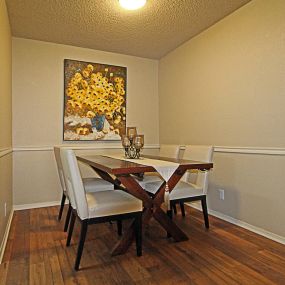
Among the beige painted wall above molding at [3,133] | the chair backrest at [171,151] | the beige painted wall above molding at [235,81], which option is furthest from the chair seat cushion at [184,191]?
the beige painted wall above molding at [3,133]

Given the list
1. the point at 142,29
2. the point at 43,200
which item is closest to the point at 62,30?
the point at 142,29

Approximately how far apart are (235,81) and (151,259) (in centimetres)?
213

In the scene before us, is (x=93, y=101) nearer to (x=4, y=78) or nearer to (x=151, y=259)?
(x=4, y=78)

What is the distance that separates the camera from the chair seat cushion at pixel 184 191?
2496 millimetres

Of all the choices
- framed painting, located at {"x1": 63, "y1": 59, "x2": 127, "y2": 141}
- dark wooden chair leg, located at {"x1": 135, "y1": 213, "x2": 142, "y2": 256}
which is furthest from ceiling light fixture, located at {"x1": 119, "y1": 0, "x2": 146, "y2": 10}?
dark wooden chair leg, located at {"x1": 135, "y1": 213, "x2": 142, "y2": 256}

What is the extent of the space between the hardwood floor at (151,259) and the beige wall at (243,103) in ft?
1.31

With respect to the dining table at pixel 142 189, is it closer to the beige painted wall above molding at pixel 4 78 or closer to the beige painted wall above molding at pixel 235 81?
the beige painted wall above molding at pixel 235 81

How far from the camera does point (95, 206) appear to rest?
6.22ft

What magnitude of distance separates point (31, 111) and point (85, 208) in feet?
7.39

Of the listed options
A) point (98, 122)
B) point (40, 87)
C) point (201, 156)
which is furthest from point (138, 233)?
point (40, 87)

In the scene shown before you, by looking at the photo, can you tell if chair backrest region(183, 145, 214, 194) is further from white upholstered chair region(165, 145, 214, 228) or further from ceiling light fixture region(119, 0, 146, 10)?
ceiling light fixture region(119, 0, 146, 10)

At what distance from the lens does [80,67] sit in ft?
12.4

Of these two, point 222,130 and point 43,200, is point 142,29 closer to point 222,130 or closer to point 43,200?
point 222,130

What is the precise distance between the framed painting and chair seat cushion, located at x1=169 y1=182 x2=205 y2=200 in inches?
69.9
